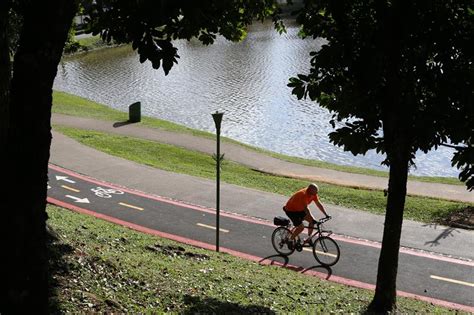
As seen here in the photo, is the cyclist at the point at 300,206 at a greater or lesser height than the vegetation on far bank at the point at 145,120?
lesser

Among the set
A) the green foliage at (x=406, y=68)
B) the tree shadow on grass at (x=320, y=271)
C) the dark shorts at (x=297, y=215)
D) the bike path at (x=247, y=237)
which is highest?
the green foliage at (x=406, y=68)

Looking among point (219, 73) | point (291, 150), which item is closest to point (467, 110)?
point (291, 150)

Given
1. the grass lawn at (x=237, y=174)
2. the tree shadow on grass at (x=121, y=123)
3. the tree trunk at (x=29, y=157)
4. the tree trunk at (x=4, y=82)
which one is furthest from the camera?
the tree shadow on grass at (x=121, y=123)

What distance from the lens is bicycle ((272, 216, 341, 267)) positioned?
1227 cm

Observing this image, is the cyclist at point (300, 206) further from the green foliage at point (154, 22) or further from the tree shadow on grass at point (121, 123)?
the tree shadow on grass at point (121, 123)

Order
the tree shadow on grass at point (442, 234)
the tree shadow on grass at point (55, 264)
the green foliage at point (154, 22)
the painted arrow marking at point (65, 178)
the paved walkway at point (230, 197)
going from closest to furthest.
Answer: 1. the green foliage at point (154, 22)
2. the tree shadow on grass at point (55, 264)
3. the tree shadow on grass at point (442, 234)
4. the paved walkway at point (230, 197)
5. the painted arrow marking at point (65, 178)

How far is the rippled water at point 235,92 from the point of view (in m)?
28.3

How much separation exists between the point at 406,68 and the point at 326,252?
18.3 ft

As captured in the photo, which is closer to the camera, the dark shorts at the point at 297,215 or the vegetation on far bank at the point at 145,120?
the dark shorts at the point at 297,215

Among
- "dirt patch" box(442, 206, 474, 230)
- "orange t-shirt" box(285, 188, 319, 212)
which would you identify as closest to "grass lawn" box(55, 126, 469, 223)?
"dirt patch" box(442, 206, 474, 230)

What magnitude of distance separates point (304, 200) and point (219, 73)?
33.7 metres

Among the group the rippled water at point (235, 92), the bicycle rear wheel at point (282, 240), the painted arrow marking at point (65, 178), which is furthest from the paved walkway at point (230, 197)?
the rippled water at point (235, 92)

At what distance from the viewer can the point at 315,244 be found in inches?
487

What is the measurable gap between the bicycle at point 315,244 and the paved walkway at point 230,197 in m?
2.10
